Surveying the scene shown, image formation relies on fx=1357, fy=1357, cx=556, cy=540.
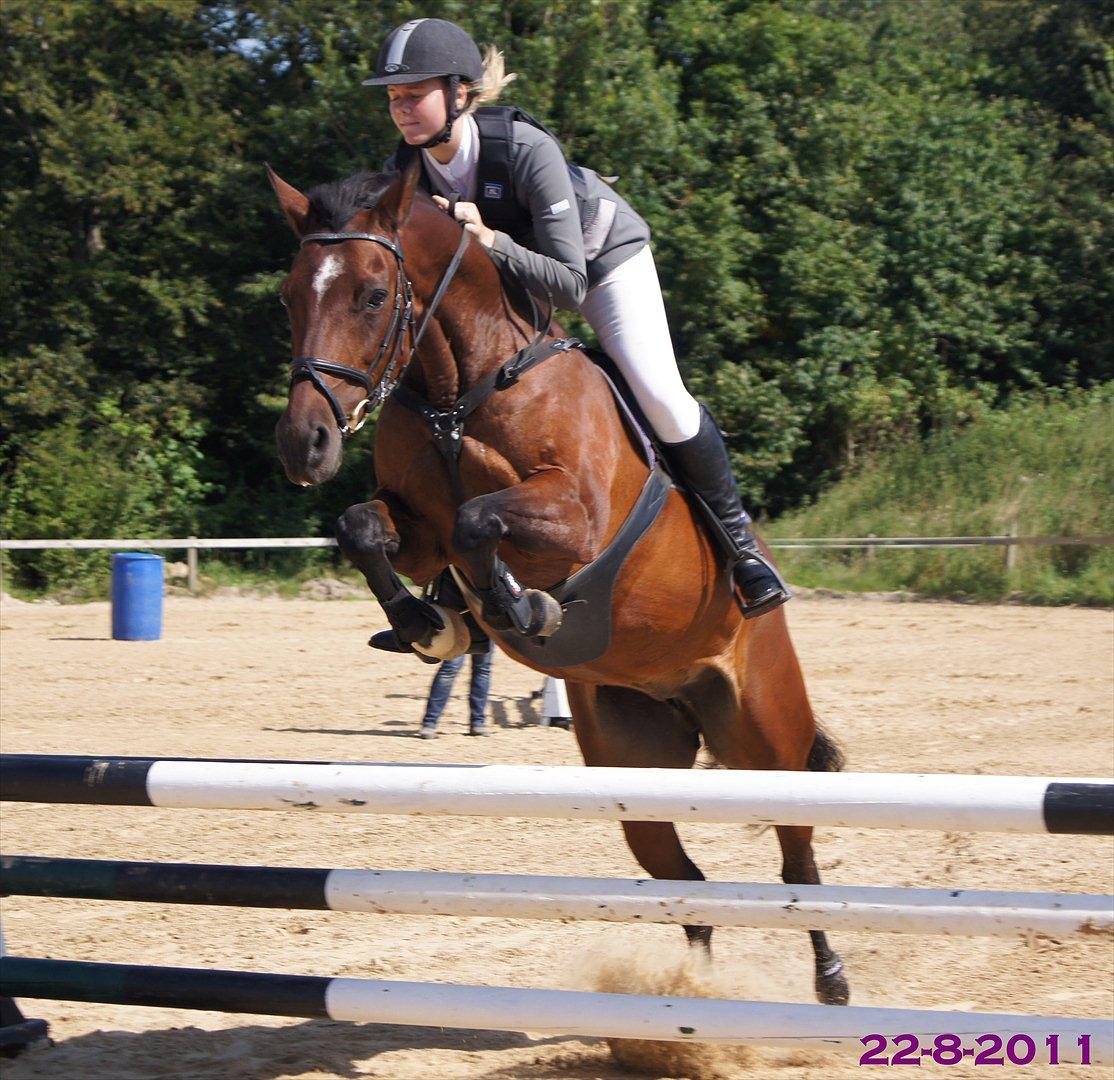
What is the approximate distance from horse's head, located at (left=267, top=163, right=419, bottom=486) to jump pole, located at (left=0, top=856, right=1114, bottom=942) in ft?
3.03

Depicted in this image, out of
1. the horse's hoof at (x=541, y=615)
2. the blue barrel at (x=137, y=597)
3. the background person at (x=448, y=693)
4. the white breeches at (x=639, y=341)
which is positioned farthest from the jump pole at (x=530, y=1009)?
the blue barrel at (x=137, y=597)

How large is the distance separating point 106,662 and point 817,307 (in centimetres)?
1436

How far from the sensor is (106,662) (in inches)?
434

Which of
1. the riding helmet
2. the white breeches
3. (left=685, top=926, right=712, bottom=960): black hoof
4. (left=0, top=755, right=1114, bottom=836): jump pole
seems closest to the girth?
the white breeches

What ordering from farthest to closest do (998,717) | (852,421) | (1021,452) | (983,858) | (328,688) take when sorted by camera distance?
1. (852,421)
2. (1021,452)
3. (328,688)
4. (998,717)
5. (983,858)

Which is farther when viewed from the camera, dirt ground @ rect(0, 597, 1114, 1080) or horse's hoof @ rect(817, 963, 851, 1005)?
horse's hoof @ rect(817, 963, 851, 1005)

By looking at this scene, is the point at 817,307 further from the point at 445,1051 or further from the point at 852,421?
the point at 445,1051

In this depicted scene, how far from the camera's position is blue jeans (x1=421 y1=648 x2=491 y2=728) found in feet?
27.3

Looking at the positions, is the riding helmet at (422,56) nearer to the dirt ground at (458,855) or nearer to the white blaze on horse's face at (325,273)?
the white blaze on horse's face at (325,273)

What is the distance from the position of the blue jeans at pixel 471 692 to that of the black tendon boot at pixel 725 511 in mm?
4316

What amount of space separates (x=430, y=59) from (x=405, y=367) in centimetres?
76

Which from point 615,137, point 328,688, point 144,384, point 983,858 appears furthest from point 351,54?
point 983,858
